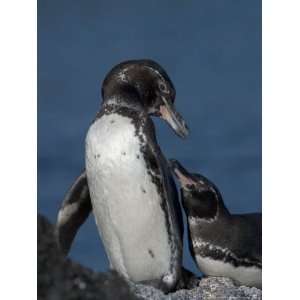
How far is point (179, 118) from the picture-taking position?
551cm

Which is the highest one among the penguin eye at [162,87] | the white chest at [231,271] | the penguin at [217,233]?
the penguin eye at [162,87]

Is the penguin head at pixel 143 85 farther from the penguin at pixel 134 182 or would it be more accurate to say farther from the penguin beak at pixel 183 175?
the penguin beak at pixel 183 175

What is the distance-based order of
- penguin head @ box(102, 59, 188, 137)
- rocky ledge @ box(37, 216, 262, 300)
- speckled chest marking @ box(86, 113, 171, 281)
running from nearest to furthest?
rocky ledge @ box(37, 216, 262, 300)
speckled chest marking @ box(86, 113, 171, 281)
penguin head @ box(102, 59, 188, 137)

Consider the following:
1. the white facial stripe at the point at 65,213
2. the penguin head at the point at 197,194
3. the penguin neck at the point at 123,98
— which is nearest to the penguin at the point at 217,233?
the penguin head at the point at 197,194

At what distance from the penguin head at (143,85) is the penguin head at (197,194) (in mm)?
154

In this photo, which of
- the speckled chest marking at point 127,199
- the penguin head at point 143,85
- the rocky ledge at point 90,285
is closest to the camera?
the rocky ledge at point 90,285

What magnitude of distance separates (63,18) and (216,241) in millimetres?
962

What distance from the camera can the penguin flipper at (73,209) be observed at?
5539 mm

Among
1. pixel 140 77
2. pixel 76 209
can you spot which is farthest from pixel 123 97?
pixel 76 209

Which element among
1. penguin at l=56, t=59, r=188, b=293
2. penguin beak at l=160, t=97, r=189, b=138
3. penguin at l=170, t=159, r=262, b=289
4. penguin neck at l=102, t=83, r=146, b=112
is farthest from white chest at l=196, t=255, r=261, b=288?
penguin neck at l=102, t=83, r=146, b=112

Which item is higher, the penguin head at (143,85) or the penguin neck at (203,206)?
the penguin head at (143,85)

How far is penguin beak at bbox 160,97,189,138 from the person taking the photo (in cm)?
550

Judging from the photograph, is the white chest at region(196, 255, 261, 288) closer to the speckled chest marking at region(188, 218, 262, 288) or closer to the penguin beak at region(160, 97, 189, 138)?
the speckled chest marking at region(188, 218, 262, 288)
